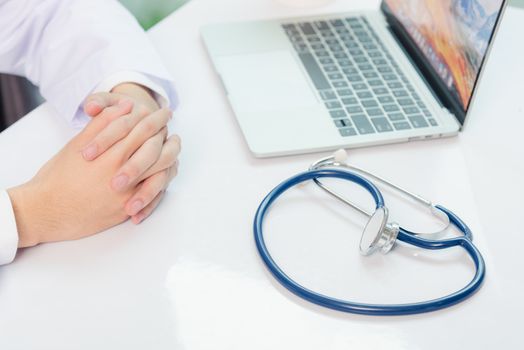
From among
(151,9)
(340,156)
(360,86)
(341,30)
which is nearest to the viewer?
(340,156)

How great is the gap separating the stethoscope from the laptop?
0.14 feet

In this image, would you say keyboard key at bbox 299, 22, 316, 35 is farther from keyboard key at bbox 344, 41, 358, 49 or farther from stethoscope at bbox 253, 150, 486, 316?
stethoscope at bbox 253, 150, 486, 316

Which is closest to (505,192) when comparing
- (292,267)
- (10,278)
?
(292,267)

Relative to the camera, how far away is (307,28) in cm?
89

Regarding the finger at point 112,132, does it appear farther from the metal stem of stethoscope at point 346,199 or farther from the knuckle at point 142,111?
the metal stem of stethoscope at point 346,199

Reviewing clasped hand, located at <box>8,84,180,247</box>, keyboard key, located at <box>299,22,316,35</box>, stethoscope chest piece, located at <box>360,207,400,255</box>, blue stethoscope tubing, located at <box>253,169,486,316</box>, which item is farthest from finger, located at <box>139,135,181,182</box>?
keyboard key, located at <box>299,22,316,35</box>

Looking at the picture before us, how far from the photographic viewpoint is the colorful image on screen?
2.23ft

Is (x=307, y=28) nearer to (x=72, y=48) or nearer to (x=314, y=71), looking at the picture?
(x=314, y=71)

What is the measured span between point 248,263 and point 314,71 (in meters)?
0.32

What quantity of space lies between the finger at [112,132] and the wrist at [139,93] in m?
0.07

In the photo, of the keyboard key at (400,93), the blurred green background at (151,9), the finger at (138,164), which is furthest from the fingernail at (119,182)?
the blurred green background at (151,9)

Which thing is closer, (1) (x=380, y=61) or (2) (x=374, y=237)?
(2) (x=374, y=237)

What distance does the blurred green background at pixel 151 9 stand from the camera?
1289mm

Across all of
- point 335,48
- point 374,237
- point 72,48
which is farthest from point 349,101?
point 72,48
